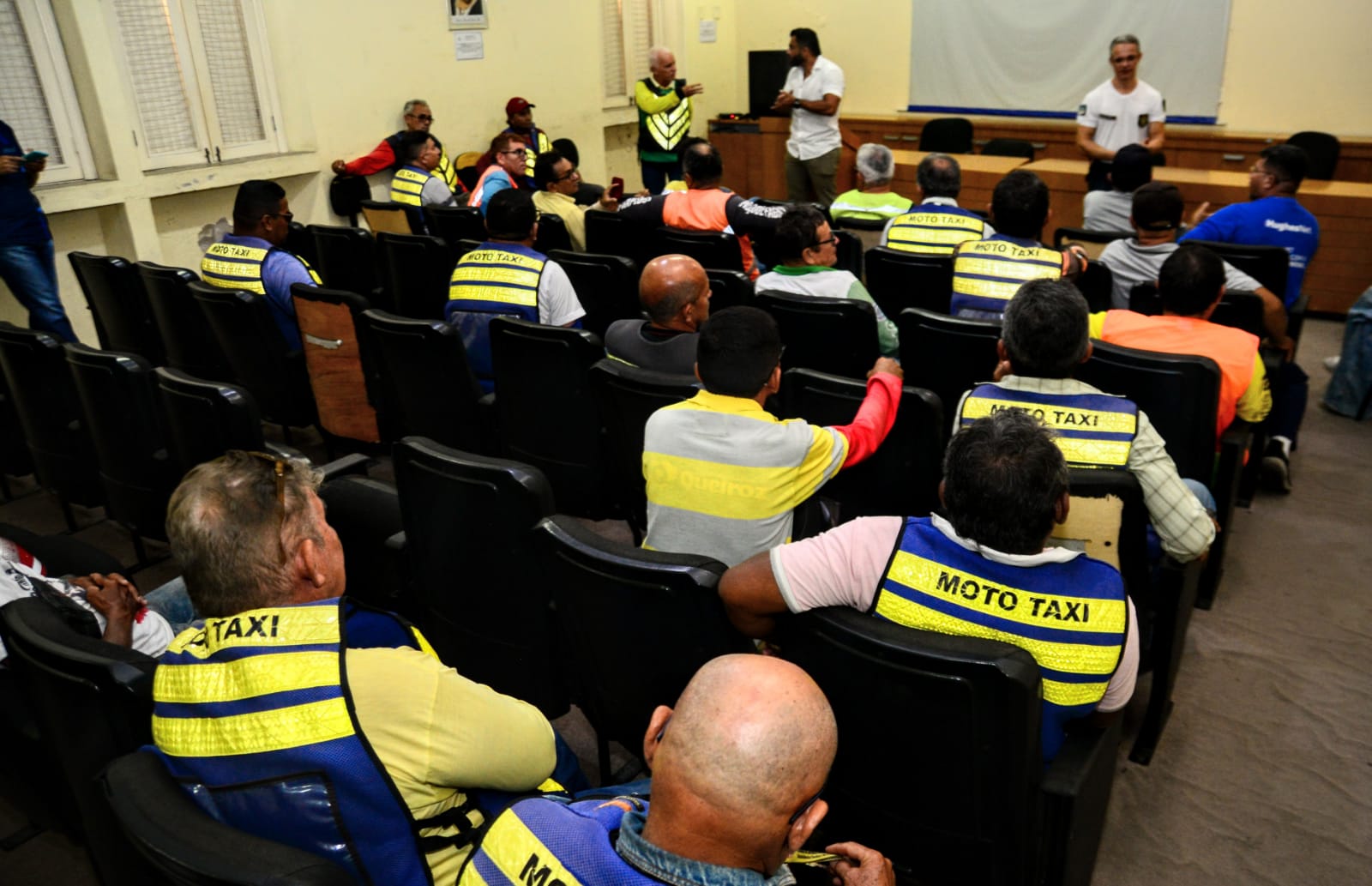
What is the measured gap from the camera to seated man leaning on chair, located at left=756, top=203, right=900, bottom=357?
347cm

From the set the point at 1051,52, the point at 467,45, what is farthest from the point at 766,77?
the point at 467,45

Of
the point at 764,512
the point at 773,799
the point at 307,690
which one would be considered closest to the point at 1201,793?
the point at 764,512

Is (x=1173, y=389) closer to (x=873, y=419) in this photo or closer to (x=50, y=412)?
(x=873, y=419)

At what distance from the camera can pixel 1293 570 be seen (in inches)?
126

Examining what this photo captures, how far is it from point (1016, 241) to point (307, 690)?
10.6 feet

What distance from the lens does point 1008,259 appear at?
3621mm

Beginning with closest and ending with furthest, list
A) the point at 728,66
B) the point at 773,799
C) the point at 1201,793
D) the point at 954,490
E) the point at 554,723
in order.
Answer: the point at 773,799 → the point at 954,490 → the point at 1201,793 → the point at 554,723 → the point at 728,66

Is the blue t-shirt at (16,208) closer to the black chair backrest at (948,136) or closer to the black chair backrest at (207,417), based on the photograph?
the black chair backrest at (207,417)

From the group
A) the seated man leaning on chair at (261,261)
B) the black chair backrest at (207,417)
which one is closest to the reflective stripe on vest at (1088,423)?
the black chair backrest at (207,417)

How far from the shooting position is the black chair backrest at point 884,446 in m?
2.44

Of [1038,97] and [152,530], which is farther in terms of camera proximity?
[1038,97]

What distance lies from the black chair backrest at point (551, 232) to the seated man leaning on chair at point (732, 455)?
10.6ft

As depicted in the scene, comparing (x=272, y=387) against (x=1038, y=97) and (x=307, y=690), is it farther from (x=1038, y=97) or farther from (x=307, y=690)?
(x=1038, y=97)

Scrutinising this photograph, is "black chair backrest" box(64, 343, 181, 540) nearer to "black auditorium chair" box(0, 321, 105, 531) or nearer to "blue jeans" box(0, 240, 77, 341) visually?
"black auditorium chair" box(0, 321, 105, 531)
